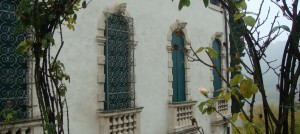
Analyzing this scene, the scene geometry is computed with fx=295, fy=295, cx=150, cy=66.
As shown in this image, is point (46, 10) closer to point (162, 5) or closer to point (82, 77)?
point (82, 77)

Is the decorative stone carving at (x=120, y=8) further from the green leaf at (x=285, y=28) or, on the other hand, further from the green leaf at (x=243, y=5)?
the green leaf at (x=285, y=28)

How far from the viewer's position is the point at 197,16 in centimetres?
1103

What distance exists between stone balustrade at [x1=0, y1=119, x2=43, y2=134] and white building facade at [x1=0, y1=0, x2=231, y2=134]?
20 mm

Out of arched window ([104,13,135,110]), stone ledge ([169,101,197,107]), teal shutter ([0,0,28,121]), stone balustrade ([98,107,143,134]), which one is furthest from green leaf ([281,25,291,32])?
stone ledge ([169,101,197,107])

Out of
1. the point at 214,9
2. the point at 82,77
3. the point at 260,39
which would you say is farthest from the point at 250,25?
the point at 214,9

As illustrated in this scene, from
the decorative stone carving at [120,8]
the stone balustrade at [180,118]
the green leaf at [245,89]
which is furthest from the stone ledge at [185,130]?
the green leaf at [245,89]

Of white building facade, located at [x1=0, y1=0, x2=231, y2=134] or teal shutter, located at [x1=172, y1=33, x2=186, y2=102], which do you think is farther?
teal shutter, located at [x1=172, y1=33, x2=186, y2=102]

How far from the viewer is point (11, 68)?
5.39 metres

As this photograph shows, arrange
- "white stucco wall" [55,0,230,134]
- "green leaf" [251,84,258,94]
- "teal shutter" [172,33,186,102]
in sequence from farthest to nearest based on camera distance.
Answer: "teal shutter" [172,33,186,102] < "white stucco wall" [55,0,230,134] < "green leaf" [251,84,258,94]

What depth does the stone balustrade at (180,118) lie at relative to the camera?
9227mm

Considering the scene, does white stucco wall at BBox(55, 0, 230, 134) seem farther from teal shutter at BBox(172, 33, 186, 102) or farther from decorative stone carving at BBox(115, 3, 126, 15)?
teal shutter at BBox(172, 33, 186, 102)

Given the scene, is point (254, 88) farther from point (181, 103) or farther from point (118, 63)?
point (181, 103)

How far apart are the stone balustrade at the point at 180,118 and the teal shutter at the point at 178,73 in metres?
0.31

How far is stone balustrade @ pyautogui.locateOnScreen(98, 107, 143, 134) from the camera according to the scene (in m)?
6.88
